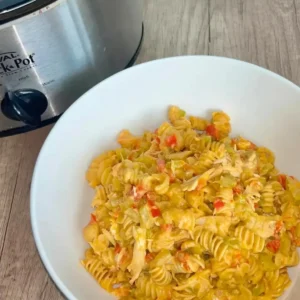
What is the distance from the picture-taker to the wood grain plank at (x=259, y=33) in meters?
0.93

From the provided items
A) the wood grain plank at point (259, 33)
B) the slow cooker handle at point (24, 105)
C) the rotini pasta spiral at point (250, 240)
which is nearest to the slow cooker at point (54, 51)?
the slow cooker handle at point (24, 105)

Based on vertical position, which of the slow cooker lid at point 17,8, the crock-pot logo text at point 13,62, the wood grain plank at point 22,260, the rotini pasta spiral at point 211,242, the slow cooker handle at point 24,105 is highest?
the slow cooker lid at point 17,8

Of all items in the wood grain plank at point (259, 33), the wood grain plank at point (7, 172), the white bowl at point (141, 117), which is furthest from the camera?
the wood grain plank at point (259, 33)

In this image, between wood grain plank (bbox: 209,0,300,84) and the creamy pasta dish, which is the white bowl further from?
wood grain plank (bbox: 209,0,300,84)

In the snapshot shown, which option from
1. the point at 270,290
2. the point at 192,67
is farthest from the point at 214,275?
the point at 192,67

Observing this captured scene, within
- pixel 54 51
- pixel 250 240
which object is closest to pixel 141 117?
pixel 54 51

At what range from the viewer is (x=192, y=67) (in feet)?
2.54

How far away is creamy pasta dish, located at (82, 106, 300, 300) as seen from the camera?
2.04 feet

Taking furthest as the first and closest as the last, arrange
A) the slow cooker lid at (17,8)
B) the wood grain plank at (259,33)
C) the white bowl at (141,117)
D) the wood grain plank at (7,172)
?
the wood grain plank at (259,33) < the wood grain plank at (7,172) < the white bowl at (141,117) < the slow cooker lid at (17,8)

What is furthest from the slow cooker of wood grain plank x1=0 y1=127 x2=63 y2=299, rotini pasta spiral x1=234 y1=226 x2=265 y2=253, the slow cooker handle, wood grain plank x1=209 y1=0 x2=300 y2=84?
rotini pasta spiral x1=234 y1=226 x2=265 y2=253

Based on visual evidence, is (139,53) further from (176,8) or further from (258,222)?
(258,222)

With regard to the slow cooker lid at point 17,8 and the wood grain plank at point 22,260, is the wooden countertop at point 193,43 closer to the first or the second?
the wood grain plank at point 22,260

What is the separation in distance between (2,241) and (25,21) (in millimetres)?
352

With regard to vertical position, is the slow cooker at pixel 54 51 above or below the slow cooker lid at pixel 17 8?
below
